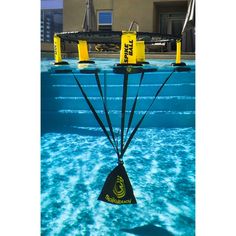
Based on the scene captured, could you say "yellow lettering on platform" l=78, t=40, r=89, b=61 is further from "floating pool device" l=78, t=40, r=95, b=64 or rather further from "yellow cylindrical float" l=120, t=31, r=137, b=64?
"yellow cylindrical float" l=120, t=31, r=137, b=64

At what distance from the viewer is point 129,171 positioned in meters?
1.52

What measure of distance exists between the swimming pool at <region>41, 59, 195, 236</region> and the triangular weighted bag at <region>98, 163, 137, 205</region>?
3cm

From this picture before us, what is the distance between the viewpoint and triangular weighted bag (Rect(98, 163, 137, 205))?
1.43m

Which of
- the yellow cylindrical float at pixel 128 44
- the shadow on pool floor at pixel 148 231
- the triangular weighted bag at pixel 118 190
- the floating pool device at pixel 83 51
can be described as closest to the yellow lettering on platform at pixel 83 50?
the floating pool device at pixel 83 51

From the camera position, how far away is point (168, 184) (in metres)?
1.54

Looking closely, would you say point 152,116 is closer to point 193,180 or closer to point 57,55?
point 193,180

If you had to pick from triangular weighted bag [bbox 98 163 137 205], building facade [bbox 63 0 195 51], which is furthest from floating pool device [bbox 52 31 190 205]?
building facade [bbox 63 0 195 51]

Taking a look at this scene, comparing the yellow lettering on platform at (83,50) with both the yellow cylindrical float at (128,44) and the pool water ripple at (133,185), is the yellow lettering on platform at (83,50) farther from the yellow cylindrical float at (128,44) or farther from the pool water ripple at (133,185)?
the pool water ripple at (133,185)

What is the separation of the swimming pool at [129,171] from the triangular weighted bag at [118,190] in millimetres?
27

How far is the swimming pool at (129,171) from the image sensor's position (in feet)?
4.74

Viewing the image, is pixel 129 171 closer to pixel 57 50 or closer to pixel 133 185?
pixel 133 185

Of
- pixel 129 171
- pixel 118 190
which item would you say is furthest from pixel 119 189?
pixel 129 171

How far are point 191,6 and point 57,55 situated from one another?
611 mm

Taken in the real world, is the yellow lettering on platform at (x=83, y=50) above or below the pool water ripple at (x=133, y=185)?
above
